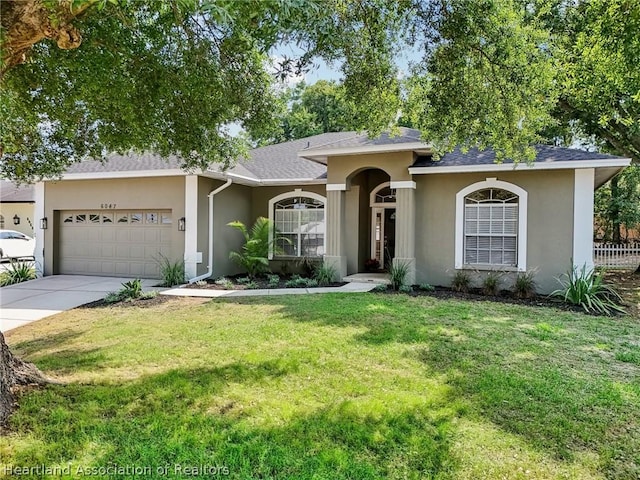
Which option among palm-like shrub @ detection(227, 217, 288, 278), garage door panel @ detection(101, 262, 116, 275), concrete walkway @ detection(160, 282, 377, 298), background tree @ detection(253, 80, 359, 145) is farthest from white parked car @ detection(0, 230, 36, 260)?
background tree @ detection(253, 80, 359, 145)

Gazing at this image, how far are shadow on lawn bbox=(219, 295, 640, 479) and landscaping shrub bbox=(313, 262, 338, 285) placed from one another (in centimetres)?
293

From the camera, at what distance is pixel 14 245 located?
2009 cm

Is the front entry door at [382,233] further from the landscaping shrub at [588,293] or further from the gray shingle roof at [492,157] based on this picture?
the landscaping shrub at [588,293]

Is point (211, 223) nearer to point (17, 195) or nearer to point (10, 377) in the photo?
point (10, 377)

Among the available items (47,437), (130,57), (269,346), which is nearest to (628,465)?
(269,346)

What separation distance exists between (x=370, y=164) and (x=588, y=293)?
613cm

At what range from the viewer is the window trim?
1073cm

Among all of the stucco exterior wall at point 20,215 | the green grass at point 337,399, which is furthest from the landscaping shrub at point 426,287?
the stucco exterior wall at point 20,215

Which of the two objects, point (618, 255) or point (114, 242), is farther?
point (618, 255)

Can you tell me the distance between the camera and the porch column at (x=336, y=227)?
12.2 meters

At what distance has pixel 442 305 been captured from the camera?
29.2ft

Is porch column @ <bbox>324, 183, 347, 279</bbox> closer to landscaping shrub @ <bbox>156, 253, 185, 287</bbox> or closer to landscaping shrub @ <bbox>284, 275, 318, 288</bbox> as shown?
landscaping shrub @ <bbox>284, 275, 318, 288</bbox>

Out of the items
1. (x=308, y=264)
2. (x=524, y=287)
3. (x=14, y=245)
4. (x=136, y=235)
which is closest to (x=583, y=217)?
(x=524, y=287)

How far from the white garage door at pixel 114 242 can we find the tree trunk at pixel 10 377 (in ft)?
28.4
